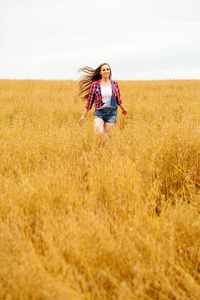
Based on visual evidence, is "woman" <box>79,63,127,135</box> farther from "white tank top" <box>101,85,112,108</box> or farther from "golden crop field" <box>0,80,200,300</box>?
"golden crop field" <box>0,80,200,300</box>

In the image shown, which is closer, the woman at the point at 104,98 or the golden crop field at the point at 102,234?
the golden crop field at the point at 102,234

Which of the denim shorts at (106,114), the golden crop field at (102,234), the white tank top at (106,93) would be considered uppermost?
the white tank top at (106,93)

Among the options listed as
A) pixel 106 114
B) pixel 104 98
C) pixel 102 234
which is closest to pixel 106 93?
pixel 104 98

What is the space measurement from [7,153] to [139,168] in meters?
1.69

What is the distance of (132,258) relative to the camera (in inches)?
62.7

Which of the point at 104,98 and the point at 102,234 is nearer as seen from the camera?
the point at 102,234

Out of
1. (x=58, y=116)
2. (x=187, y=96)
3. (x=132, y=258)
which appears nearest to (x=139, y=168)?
(x=132, y=258)
